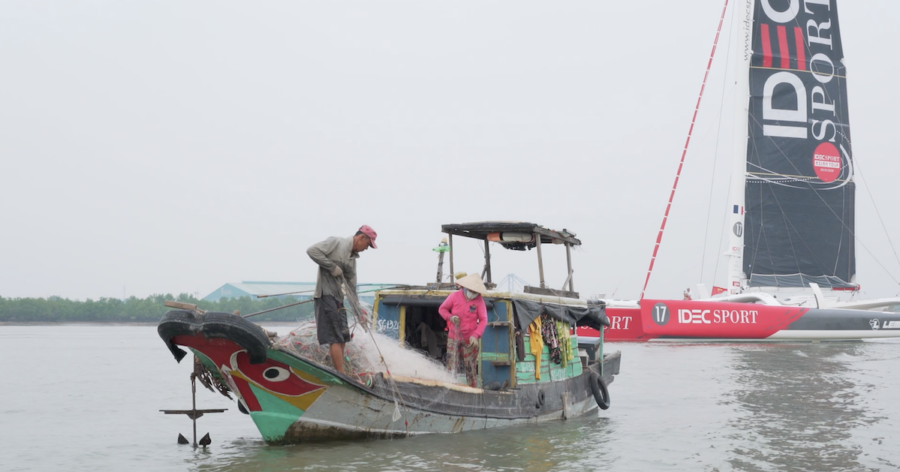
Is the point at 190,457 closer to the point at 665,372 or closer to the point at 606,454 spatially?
the point at 606,454

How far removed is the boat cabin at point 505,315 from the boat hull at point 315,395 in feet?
1.27

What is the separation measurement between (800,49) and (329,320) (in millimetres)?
29353

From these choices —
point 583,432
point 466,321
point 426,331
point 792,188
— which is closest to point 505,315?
point 466,321

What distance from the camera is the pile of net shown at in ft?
26.5

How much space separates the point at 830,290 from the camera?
1214 inches

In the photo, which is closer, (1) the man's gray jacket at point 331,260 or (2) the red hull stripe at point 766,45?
(1) the man's gray jacket at point 331,260

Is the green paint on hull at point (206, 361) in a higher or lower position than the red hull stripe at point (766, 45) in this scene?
lower

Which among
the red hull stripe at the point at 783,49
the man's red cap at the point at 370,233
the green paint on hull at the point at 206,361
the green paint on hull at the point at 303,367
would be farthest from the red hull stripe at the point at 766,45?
the green paint on hull at the point at 206,361

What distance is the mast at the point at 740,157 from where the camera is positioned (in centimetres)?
2868

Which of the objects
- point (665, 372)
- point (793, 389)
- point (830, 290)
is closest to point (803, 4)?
point (830, 290)

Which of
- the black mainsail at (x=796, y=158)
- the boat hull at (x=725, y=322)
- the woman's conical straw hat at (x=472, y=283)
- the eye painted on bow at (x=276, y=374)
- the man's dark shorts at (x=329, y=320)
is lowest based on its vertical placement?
the boat hull at (x=725, y=322)

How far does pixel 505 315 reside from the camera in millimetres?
9414

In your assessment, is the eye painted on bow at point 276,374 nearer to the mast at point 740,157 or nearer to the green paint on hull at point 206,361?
the green paint on hull at point 206,361

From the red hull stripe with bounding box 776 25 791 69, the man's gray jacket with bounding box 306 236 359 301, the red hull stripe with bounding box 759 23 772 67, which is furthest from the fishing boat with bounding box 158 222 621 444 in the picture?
the red hull stripe with bounding box 776 25 791 69
